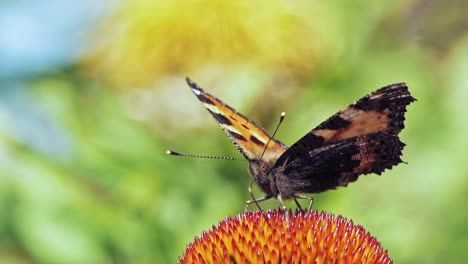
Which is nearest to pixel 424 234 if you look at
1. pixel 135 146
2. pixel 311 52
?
pixel 311 52

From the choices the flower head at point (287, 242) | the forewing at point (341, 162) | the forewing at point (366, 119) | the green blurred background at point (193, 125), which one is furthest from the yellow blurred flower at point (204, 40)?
the flower head at point (287, 242)

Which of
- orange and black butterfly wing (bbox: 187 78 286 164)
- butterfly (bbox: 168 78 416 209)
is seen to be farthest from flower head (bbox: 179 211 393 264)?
orange and black butterfly wing (bbox: 187 78 286 164)

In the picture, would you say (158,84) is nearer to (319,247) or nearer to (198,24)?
(198,24)

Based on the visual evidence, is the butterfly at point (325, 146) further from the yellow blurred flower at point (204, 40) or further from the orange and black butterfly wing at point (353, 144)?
the yellow blurred flower at point (204, 40)

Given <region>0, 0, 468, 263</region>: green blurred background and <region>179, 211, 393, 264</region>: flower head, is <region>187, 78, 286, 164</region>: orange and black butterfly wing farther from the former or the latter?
<region>0, 0, 468, 263</region>: green blurred background

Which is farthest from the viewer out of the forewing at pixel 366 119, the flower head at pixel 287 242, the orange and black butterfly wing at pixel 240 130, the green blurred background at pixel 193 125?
the green blurred background at pixel 193 125
